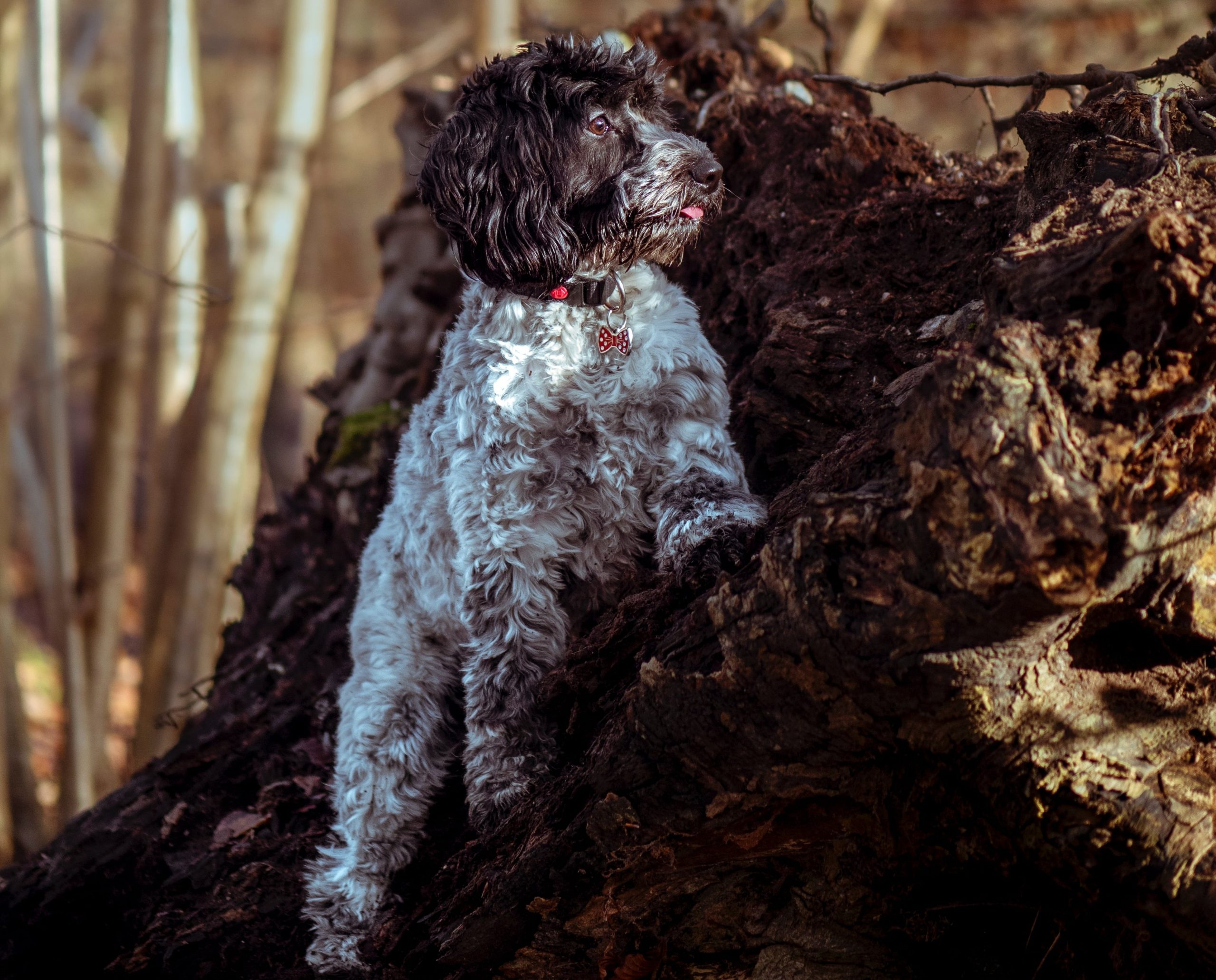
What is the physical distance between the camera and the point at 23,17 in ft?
20.0

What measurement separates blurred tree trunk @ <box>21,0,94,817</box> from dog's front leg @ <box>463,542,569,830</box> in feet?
14.4

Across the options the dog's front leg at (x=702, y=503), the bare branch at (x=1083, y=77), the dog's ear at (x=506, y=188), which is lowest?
the dog's front leg at (x=702, y=503)

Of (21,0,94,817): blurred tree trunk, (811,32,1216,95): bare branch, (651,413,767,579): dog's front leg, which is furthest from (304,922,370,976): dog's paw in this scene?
(21,0,94,817): blurred tree trunk

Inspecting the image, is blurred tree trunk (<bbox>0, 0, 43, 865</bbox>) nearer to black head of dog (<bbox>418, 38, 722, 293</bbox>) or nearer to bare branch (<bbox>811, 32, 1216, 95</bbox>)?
black head of dog (<bbox>418, 38, 722, 293</bbox>)

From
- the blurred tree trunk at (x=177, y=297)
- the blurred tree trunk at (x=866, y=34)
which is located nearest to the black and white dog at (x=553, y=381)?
the blurred tree trunk at (x=177, y=297)

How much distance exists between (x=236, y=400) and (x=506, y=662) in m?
4.59

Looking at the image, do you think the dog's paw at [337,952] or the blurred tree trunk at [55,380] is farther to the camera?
the blurred tree trunk at [55,380]

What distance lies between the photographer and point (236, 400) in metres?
7.13

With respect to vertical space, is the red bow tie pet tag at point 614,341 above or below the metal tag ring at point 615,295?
below

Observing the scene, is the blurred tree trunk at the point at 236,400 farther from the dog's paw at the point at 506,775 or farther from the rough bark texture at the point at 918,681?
the dog's paw at the point at 506,775

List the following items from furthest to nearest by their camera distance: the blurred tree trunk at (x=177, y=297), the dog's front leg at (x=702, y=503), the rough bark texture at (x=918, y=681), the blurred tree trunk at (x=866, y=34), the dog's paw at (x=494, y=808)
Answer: the blurred tree trunk at (x=866, y=34) → the blurred tree trunk at (x=177, y=297) → the dog's paw at (x=494, y=808) → the dog's front leg at (x=702, y=503) → the rough bark texture at (x=918, y=681)

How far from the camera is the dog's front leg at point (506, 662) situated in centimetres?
324

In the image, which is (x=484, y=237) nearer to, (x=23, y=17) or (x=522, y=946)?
(x=522, y=946)

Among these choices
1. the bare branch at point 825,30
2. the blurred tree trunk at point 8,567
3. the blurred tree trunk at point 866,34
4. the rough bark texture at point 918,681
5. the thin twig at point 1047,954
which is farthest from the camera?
the blurred tree trunk at point 866,34
